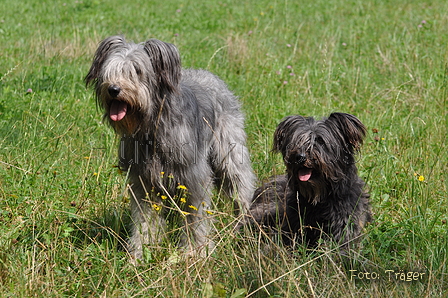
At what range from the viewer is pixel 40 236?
4.14 metres

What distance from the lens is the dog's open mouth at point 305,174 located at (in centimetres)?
419

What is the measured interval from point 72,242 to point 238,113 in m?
2.14

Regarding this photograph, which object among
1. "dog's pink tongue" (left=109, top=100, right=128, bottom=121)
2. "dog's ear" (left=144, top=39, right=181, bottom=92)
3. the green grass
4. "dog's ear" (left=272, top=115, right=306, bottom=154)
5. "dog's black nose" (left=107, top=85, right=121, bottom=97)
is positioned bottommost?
the green grass

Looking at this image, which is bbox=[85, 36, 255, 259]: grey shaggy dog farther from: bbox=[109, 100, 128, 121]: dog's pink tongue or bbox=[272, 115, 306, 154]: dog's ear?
bbox=[272, 115, 306, 154]: dog's ear

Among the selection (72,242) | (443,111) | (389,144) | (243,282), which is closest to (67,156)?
(72,242)

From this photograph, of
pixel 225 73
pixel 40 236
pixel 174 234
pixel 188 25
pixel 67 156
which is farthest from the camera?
pixel 188 25

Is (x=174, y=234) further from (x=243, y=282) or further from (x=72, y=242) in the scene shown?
(x=243, y=282)

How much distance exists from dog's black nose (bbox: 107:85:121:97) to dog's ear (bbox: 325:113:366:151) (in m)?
1.66

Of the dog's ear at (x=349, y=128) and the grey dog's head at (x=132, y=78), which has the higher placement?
the grey dog's head at (x=132, y=78)

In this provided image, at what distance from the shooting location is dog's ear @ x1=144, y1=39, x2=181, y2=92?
164 inches

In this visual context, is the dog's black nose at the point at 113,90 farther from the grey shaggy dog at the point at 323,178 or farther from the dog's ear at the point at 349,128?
the dog's ear at the point at 349,128

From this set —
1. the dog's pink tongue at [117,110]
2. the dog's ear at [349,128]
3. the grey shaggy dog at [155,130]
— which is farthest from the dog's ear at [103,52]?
the dog's ear at [349,128]

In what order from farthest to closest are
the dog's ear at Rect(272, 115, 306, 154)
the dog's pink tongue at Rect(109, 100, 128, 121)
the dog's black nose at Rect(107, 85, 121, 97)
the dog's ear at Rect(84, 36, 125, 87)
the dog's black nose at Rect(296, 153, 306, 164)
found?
the dog's ear at Rect(272, 115, 306, 154), the dog's ear at Rect(84, 36, 125, 87), the dog's black nose at Rect(296, 153, 306, 164), the dog's pink tongue at Rect(109, 100, 128, 121), the dog's black nose at Rect(107, 85, 121, 97)

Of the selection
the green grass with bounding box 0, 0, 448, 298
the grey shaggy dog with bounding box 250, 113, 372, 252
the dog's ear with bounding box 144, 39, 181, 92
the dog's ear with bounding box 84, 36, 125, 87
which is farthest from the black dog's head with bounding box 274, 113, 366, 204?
the dog's ear with bounding box 84, 36, 125, 87
